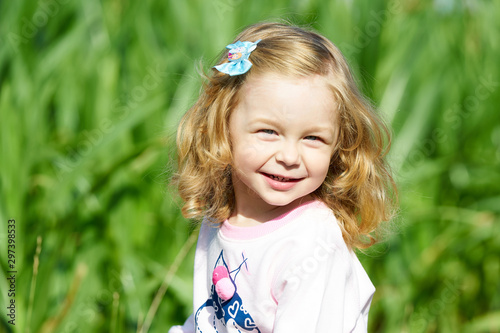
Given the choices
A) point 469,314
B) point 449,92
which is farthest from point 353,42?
point 469,314

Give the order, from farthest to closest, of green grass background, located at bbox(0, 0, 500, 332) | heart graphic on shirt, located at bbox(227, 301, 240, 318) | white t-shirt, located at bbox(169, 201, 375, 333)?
green grass background, located at bbox(0, 0, 500, 332)
heart graphic on shirt, located at bbox(227, 301, 240, 318)
white t-shirt, located at bbox(169, 201, 375, 333)

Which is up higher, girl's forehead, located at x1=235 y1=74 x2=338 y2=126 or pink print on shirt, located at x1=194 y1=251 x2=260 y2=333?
girl's forehead, located at x1=235 y1=74 x2=338 y2=126

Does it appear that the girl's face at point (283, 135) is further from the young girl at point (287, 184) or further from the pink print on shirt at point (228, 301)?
the pink print on shirt at point (228, 301)

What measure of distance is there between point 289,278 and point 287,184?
0.53ft

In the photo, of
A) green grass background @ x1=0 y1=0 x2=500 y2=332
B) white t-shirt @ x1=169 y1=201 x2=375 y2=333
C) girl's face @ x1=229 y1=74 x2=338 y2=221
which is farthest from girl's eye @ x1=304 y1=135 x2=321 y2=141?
green grass background @ x1=0 y1=0 x2=500 y2=332

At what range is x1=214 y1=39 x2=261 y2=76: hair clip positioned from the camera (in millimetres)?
1136

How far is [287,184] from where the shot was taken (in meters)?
1.13

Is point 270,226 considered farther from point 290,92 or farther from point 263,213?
point 290,92

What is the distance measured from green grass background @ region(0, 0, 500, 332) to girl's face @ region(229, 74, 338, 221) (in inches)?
28.9

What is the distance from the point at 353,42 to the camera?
7.76 feet

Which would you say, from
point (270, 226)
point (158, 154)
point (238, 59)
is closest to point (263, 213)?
point (270, 226)

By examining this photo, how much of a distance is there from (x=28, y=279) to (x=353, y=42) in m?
1.37

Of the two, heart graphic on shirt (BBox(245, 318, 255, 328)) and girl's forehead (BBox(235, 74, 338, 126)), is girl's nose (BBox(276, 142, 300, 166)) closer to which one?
girl's forehead (BBox(235, 74, 338, 126))

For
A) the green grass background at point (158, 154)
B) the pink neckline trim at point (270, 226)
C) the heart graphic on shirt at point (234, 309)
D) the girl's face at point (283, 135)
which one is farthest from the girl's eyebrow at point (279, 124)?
the green grass background at point (158, 154)
